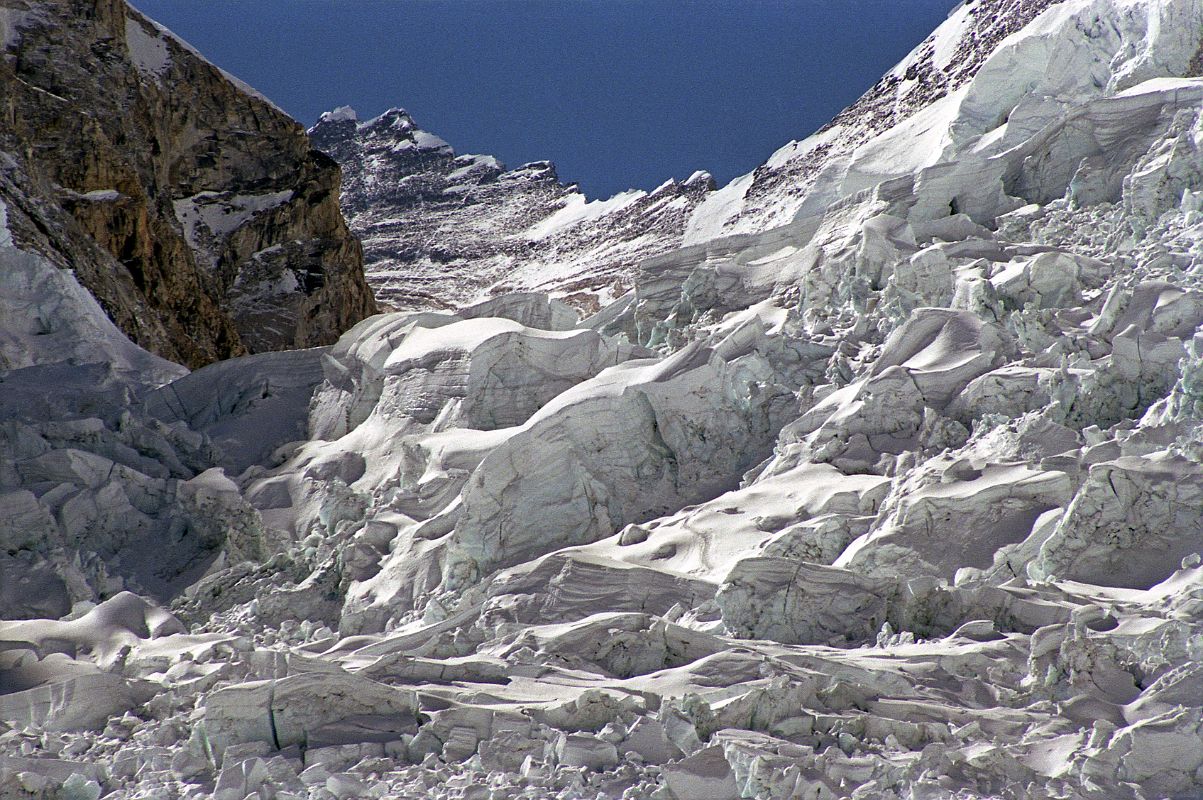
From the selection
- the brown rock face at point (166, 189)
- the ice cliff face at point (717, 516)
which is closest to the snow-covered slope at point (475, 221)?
the brown rock face at point (166, 189)

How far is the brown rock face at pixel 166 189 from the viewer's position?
34.2 metres

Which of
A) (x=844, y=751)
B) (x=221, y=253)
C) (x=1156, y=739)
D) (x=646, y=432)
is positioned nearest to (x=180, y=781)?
(x=844, y=751)

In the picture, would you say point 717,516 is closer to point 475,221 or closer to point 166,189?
point 166,189

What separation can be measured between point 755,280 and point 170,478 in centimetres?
968

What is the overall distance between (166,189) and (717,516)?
3137 centimetres

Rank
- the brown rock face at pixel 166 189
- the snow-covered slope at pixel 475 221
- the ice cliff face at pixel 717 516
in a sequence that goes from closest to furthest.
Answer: the ice cliff face at pixel 717 516
the brown rock face at pixel 166 189
the snow-covered slope at pixel 475 221

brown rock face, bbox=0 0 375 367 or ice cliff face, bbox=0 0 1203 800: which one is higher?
brown rock face, bbox=0 0 375 367

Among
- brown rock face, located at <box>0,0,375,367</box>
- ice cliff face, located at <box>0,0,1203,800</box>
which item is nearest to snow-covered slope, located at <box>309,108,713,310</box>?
brown rock face, located at <box>0,0,375,367</box>

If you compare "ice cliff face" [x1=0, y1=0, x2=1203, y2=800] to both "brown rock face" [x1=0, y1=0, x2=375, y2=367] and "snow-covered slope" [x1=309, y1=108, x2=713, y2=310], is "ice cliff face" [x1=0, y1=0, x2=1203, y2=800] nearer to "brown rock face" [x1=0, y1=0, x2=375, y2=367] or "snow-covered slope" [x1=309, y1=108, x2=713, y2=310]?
"brown rock face" [x1=0, y1=0, x2=375, y2=367]

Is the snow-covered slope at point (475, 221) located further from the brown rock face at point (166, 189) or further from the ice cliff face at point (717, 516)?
the ice cliff face at point (717, 516)

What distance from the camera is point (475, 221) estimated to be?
7369 centimetres

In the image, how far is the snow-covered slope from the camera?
5859cm

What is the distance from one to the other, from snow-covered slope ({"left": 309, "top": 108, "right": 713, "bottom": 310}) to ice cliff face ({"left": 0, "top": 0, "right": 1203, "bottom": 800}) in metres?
23.7

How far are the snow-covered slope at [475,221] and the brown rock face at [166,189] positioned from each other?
9.73 meters
